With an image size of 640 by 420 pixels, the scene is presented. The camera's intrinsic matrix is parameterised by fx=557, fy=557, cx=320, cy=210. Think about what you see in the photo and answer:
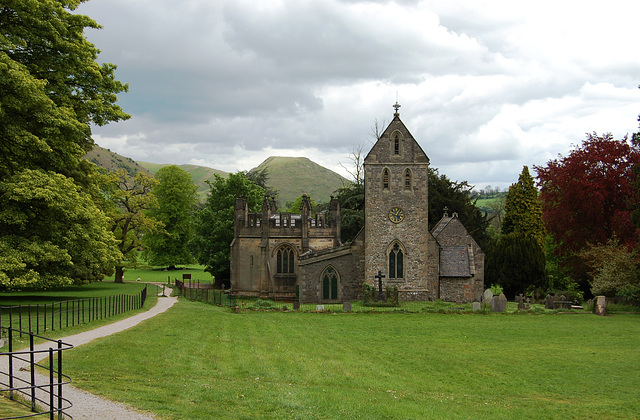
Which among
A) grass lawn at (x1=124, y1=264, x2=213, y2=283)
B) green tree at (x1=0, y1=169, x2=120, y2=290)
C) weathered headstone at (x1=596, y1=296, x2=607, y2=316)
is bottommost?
grass lawn at (x1=124, y1=264, x2=213, y2=283)

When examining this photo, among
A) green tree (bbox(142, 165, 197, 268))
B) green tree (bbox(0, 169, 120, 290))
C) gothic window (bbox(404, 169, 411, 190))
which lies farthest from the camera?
green tree (bbox(142, 165, 197, 268))

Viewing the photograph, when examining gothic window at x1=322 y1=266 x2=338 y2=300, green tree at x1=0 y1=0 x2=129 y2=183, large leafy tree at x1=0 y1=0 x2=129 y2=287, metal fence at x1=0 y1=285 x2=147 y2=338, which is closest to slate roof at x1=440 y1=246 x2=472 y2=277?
gothic window at x1=322 y1=266 x2=338 y2=300

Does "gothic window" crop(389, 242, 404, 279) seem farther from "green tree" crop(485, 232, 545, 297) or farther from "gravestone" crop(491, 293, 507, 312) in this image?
"green tree" crop(485, 232, 545, 297)

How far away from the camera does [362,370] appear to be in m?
16.6

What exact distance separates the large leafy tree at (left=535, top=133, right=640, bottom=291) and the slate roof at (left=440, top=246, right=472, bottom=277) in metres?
7.79

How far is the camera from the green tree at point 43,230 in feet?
78.2

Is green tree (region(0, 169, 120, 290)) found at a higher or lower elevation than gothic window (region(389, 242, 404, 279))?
higher

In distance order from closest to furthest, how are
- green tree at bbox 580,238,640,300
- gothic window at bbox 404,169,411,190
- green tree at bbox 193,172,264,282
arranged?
green tree at bbox 580,238,640,300
gothic window at bbox 404,169,411,190
green tree at bbox 193,172,264,282

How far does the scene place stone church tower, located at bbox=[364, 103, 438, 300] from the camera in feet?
133

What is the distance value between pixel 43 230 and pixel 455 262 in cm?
2851

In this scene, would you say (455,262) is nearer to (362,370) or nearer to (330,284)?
(330,284)

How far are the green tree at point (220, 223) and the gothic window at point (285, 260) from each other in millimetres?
8229

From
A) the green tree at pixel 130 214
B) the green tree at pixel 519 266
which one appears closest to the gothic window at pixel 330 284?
the green tree at pixel 519 266

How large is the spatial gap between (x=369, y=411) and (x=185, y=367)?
588 cm
